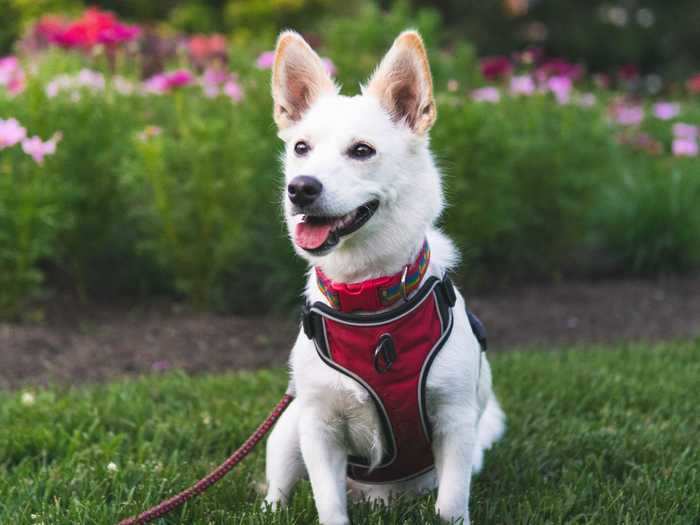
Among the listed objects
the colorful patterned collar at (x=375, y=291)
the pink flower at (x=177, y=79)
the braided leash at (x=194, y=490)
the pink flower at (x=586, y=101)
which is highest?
the pink flower at (x=177, y=79)

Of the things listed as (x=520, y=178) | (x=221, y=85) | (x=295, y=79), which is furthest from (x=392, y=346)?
(x=221, y=85)

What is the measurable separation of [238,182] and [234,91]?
3.65 ft

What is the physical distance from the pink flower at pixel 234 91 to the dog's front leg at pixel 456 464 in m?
4.24

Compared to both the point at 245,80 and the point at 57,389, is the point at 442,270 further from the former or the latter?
the point at 245,80

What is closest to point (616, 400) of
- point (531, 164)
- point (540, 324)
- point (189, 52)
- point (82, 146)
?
point (540, 324)

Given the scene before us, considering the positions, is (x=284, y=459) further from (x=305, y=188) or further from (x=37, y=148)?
(x=37, y=148)

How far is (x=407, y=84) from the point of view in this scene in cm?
282

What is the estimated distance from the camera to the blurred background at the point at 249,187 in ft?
18.2

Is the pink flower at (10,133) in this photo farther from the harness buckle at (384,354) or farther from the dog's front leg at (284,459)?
the harness buckle at (384,354)

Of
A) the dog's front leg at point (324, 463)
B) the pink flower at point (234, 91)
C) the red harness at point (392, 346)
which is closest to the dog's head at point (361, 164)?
the red harness at point (392, 346)

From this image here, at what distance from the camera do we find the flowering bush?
5.50 m

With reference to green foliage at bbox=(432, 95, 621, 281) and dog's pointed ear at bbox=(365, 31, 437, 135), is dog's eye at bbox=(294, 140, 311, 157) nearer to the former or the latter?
dog's pointed ear at bbox=(365, 31, 437, 135)

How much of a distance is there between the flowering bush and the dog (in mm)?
1928

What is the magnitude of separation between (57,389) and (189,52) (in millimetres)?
5471
